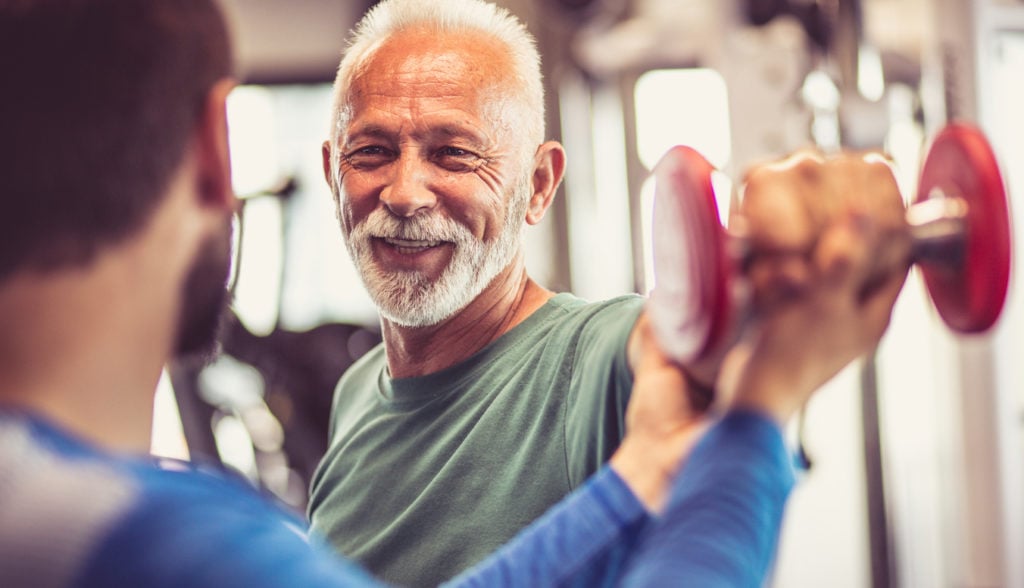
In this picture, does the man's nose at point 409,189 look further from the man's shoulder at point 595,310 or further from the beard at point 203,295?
the beard at point 203,295

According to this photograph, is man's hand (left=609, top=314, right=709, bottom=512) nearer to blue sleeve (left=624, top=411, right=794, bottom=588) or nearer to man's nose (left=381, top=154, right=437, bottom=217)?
blue sleeve (left=624, top=411, right=794, bottom=588)

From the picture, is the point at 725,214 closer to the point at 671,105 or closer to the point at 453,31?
the point at 453,31

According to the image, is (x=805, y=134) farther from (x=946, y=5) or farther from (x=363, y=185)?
(x=363, y=185)

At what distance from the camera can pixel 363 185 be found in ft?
5.42

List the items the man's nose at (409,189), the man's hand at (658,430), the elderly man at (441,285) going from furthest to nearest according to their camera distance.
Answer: the man's nose at (409,189) → the elderly man at (441,285) → the man's hand at (658,430)

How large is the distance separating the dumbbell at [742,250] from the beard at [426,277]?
66 centimetres

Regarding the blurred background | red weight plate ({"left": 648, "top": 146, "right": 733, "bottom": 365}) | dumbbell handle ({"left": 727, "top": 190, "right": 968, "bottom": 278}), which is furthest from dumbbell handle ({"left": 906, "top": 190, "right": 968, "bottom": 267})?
the blurred background

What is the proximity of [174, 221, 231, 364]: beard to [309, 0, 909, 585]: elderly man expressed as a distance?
498mm

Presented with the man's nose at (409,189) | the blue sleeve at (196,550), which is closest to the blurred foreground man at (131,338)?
the blue sleeve at (196,550)

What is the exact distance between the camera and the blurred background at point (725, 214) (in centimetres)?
366

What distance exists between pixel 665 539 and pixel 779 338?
0.59 ft

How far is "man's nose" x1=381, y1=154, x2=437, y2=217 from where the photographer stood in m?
1.60

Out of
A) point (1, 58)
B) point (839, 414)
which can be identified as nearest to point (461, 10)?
point (1, 58)

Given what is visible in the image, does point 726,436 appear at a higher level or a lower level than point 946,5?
lower
